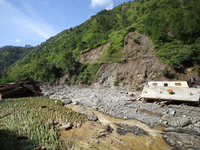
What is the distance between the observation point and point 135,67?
71.4 feet

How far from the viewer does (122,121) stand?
28.2 feet

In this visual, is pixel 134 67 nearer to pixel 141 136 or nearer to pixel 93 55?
pixel 93 55

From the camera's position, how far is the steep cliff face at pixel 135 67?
19.0 m

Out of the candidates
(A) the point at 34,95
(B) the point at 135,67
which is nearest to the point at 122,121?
(A) the point at 34,95

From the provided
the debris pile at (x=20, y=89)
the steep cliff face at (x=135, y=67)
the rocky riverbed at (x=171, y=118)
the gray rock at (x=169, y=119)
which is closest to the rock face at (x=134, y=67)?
the steep cliff face at (x=135, y=67)

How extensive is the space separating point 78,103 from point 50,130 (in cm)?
809

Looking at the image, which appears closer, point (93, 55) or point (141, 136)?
point (141, 136)

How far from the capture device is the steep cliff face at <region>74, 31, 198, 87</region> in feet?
62.4

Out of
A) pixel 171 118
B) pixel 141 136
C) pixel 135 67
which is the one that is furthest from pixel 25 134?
pixel 135 67

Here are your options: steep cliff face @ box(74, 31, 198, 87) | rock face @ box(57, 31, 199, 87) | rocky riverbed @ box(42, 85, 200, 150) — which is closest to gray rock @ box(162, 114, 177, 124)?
rocky riverbed @ box(42, 85, 200, 150)

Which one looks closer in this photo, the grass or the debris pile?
the grass

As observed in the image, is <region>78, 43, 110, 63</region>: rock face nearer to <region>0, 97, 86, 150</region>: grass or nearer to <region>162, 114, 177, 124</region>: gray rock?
<region>162, 114, 177, 124</region>: gray rock

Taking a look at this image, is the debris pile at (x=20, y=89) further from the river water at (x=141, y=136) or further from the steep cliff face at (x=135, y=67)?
the steep cliff face at (x=135, y=67)

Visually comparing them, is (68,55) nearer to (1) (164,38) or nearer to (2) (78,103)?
(2) (78,103)
